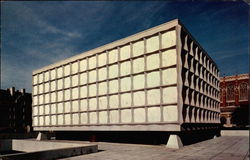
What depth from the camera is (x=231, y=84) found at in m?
63.7

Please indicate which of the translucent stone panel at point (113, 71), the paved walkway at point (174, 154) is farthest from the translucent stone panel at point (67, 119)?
the paved walkway at point (174, 154)

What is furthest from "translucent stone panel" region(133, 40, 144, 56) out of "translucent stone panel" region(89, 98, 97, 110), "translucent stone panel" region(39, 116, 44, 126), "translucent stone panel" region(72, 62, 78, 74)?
"translucent stone panel" region(39, 116, 44, 126)

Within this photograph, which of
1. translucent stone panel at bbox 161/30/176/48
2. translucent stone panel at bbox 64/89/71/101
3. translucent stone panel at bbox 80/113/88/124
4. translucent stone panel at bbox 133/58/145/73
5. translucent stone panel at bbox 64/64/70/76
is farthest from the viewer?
translucent stone panel at bbox 64/64/70/76

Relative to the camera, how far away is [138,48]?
22062 millimetres

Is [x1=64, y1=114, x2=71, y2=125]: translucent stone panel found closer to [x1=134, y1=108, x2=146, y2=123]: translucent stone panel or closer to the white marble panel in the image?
[x1=134, y1=108, x2=146, y2=123]: translucent stone panel

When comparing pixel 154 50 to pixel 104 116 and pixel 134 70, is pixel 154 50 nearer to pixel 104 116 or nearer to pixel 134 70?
pixel 134 70

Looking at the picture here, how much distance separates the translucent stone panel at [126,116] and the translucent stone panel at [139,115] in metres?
0.77

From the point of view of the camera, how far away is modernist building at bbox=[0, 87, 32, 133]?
208ft

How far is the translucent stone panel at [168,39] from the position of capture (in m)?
19.5

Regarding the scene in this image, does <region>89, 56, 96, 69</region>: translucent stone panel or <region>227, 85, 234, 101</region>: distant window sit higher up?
<region>89, 56, 96, 69</region>: translucent stone panel

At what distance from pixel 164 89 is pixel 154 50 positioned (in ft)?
12.9

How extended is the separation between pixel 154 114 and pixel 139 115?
1719 millimetres

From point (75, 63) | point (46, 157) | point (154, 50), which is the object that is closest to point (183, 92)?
point (154, 50)

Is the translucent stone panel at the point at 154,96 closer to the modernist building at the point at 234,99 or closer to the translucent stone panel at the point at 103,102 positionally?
the translucent stone panel at the point at 103,102
